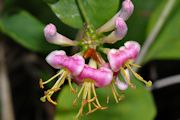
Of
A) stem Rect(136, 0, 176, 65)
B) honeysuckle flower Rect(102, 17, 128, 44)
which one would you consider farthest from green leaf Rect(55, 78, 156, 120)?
honeysuckle flower Rect(102, 17, 128, 44)

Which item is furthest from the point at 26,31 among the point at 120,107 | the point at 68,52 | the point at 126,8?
the point at 126,8

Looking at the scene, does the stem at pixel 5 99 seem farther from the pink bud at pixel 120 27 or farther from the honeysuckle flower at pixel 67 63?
the pink bud at pixel 120 27

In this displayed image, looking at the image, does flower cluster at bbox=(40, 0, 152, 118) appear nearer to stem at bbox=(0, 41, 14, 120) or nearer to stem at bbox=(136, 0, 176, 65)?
stem at bbox=(136, 0, 176, 65)

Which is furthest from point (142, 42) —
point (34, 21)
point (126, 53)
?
point (126, 53)

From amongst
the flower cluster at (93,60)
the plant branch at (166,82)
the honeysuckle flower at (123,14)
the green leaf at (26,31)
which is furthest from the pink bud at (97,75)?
the plant branch at (166,82)

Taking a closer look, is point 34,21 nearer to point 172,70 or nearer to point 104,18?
point 104,18

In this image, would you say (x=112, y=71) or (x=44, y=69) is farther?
(x=44, y=69)
